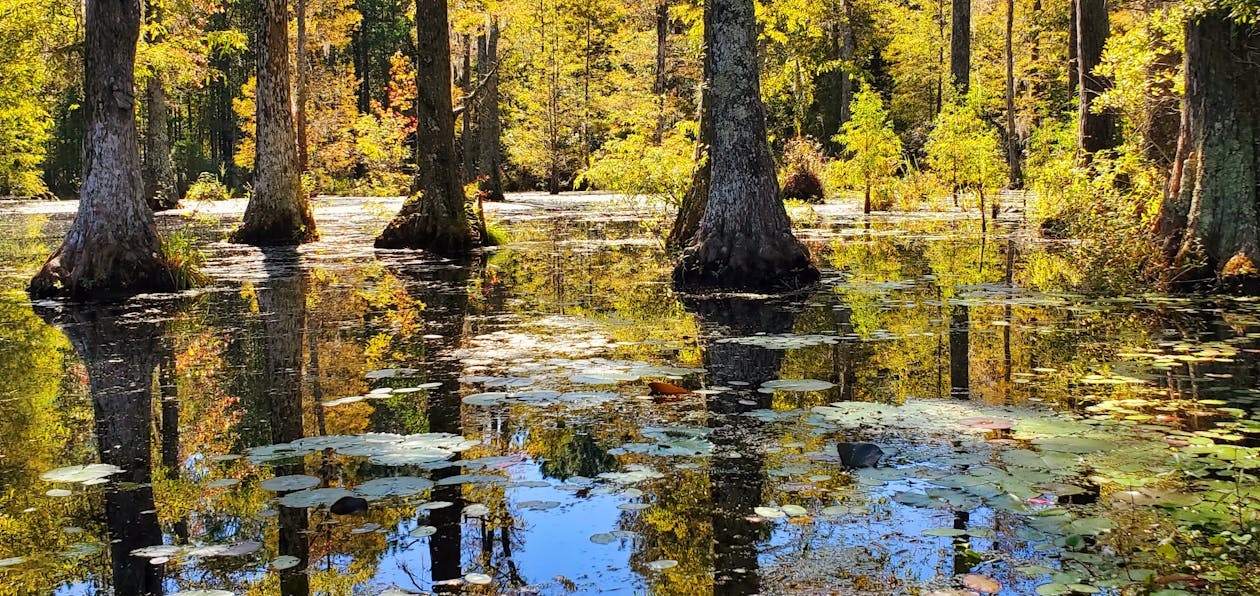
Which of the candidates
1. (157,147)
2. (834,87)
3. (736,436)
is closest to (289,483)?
(736,436)

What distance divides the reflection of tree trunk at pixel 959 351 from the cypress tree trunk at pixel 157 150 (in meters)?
26.4

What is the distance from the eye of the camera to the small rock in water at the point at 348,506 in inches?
160

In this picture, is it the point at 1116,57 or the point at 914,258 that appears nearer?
the point at 1116,57

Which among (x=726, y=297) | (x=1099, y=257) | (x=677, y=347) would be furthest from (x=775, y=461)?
(x=1099, y=257)

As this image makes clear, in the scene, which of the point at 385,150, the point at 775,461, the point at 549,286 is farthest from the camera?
the point at 385,150

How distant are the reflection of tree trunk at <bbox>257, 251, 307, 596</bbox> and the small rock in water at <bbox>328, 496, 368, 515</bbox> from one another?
12 centimetres

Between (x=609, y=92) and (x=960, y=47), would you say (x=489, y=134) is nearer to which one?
(x=960, y=47)

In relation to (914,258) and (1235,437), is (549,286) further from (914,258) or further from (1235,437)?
(1235,437)

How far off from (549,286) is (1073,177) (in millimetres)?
7025

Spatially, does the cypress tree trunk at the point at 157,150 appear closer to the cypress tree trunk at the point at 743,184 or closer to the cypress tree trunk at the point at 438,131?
the cypress tree trunk at the point at 438,131

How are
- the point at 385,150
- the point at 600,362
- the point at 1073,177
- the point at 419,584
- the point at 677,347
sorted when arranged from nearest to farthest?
the point at 419,584
the point at 600,362
the point at 677,347
the point at 1073,177
the point at 385,150

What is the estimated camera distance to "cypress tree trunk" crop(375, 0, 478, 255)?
16.0 m

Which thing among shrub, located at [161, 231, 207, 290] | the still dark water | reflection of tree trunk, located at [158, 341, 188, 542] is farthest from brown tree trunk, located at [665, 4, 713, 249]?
reflection of tree trunk, located at [158, 341, 188, 542]

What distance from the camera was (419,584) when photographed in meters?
3.36
